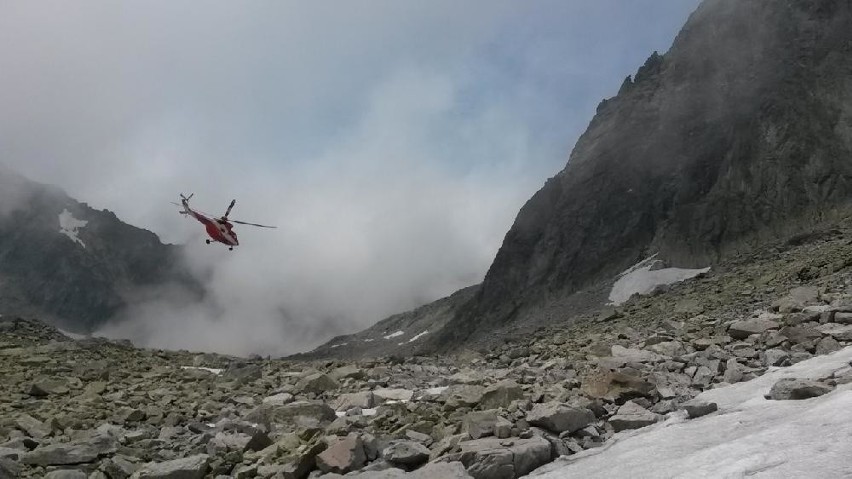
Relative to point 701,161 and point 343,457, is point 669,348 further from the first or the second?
point 701,161

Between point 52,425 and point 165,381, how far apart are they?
20.9 feet

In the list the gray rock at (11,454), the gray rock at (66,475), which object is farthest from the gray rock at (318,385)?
the gray rock at (66,475)

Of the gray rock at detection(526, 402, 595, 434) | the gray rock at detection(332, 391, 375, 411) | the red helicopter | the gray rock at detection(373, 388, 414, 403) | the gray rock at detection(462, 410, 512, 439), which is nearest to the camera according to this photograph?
the gray rock at detection(462, 410, 512, 439)

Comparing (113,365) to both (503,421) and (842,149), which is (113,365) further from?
(842,149)

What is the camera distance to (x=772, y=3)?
310 feet

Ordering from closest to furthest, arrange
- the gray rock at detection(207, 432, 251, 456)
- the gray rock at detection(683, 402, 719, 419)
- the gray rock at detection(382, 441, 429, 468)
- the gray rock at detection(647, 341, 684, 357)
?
the gray rock at detection(382, 441, 429, 468) → the gray rock at detection(683, 402, 719, 419) → the gray rock at detection(207, 432, 251, 456) → the gray rock at detection(647, 341, 684, 357)

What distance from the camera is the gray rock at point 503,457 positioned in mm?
7484

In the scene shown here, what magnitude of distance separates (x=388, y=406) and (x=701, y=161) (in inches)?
3584

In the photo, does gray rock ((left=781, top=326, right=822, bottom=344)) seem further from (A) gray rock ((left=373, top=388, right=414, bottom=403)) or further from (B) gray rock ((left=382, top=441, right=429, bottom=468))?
(B) gray rock ((left=382, top=441, right=429, bottom=468))

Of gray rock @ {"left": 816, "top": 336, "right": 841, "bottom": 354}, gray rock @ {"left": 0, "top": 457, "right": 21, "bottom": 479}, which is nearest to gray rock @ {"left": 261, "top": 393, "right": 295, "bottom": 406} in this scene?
gray rock @ {"left": 0, "top": 457, "right": 21, "bottom": 479}

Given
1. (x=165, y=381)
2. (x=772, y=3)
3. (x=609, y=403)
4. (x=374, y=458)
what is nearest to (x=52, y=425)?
(x=165, y=381)

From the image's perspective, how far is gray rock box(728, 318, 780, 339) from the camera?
14336 millimetres

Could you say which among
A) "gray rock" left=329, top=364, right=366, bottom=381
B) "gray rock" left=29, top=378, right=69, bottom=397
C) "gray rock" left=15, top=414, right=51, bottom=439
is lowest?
"gray rock" left=329, top=364, right=366, bottom=381

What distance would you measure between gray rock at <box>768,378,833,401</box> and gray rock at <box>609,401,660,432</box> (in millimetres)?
1624
